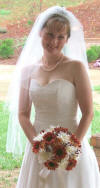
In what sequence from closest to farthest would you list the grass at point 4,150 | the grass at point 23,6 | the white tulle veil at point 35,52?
the white tulle veil at point 35,52 < the grass at point 4,150 < the grass at point 23,6

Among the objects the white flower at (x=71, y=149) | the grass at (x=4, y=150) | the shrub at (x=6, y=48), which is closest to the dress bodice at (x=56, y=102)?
the white flower at (x=71, y=149)

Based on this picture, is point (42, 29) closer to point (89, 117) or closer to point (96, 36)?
point (89, 117)

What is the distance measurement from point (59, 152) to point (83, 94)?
0.30m

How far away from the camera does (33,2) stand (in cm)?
446

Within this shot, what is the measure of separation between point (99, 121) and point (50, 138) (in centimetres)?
307

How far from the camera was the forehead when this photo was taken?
189 cm

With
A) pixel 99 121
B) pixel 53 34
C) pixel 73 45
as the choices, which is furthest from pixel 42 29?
pixel 99 121

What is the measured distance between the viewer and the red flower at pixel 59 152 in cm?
169

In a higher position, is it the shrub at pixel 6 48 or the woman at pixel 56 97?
the shrub at pixel 6 48

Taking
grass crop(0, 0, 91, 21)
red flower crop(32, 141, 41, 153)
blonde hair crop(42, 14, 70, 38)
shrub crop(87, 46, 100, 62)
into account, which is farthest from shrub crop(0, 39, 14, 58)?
red flower crop(32, 141, 41, 153)

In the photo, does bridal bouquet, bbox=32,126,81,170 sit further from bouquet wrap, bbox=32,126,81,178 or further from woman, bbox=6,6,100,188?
woman, bbox=6,6,100,188

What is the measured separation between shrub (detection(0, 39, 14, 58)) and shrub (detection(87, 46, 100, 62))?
0.81 metres

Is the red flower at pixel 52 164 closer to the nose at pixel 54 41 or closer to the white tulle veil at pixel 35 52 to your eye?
the white tulle veil at pixel 35 52

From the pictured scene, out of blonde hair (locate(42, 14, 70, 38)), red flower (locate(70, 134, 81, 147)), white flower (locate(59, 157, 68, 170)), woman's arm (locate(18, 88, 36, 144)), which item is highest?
blonde hair (locate(42, 14, 70, 38))
